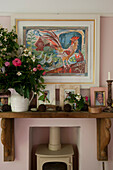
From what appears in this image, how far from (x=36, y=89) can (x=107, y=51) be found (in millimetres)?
934

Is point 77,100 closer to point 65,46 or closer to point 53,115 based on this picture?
point 53,115

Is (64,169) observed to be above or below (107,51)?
below

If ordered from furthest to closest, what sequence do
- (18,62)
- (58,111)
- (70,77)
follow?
(70,77) < (58,111) < (18,62)

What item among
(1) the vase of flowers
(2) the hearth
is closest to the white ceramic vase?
(1) the vase of flowers

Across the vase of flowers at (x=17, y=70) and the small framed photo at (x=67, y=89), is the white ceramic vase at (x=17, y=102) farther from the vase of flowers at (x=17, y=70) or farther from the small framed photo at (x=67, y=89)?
the small framed photo at (x=67, y=89)

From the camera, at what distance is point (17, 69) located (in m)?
1.78

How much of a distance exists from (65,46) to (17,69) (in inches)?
24.1

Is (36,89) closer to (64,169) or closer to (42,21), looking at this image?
(42,21)

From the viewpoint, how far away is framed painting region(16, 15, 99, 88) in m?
1.93

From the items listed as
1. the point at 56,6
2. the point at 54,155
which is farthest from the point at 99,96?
the point at 56,6

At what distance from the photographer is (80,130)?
191 cm

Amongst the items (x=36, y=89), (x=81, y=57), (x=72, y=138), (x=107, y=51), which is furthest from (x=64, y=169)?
(x=107, y=51)

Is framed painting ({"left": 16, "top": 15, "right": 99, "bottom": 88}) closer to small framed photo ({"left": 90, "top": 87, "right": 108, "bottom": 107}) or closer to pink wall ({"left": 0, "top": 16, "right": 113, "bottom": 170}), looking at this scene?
small framed photo ({"left": 90, "top": 87, "right": 108, "bottom": 107})

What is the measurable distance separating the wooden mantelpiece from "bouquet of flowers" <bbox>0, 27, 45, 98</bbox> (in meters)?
0.24
